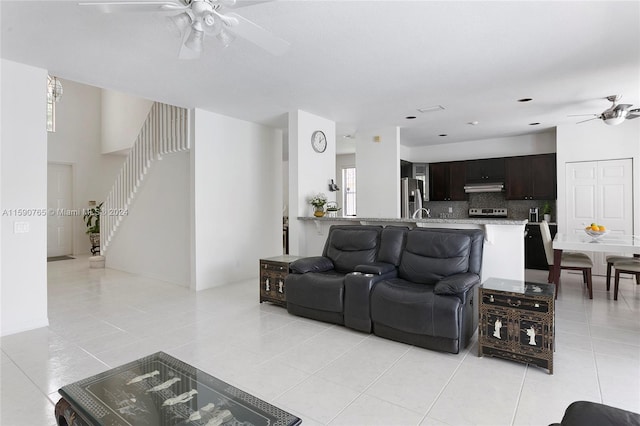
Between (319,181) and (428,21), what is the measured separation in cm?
324

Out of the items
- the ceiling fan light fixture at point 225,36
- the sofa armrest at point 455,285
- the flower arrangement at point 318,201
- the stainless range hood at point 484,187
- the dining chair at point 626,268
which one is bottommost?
the dining chair at point 626,268

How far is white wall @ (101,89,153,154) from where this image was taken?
7961 mm

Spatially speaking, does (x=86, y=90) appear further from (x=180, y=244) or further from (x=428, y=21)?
(x=428, y=21)

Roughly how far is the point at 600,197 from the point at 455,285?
4862 millimetres

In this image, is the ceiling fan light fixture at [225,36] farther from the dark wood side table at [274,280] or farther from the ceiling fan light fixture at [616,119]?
the ceiling fan light fixture at [616,119]

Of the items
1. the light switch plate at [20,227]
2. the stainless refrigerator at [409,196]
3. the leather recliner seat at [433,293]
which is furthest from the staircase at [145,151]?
the stainless refrigerator at [409,196]

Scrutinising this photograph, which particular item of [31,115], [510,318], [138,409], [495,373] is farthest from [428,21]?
[31,115]

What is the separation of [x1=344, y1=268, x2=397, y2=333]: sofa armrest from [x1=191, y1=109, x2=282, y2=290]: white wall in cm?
274

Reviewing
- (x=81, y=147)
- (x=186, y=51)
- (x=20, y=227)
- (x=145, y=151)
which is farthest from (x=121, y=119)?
(x=186, y=51)

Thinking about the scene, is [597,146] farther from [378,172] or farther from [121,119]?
[121,119]

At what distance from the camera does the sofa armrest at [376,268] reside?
3544mm

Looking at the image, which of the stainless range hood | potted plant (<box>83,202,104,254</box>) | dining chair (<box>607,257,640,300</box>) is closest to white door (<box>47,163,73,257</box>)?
potted plant (<box>83,202,104,254</box>)

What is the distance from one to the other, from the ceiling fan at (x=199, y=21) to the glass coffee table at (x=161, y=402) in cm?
203

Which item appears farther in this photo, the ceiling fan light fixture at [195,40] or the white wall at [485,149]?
the white wall at [485,149]
